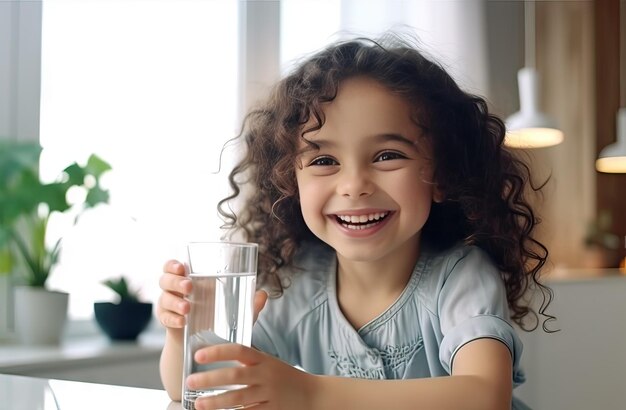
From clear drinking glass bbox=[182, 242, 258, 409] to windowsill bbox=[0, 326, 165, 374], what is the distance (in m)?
0.84

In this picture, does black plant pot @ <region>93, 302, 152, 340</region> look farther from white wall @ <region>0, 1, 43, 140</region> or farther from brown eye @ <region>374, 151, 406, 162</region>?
brown eye @ <region>374, 151, 406, 162</region>

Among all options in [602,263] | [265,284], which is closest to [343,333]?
[265,284]

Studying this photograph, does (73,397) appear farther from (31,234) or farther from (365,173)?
(31,234)

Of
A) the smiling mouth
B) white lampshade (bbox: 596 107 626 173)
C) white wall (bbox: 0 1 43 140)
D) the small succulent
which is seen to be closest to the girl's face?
the smiling mouth

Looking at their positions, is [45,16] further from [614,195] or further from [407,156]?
[614,195]

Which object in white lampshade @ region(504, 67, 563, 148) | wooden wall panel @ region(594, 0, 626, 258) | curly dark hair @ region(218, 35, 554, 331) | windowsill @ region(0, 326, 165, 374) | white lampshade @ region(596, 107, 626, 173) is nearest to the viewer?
curly dark hair @ region(218, 35, 554, 331)

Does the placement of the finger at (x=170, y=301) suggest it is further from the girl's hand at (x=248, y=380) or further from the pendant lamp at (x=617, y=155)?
the pendant lamp at (x=617, y=155)

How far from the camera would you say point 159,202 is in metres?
1.98

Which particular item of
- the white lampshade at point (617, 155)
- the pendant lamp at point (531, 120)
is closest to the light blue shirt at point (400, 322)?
the pendant lamp at point (531, 120)

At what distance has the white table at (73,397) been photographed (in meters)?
0.69

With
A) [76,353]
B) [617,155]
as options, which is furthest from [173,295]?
[617,155]

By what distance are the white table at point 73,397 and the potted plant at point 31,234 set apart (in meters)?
0.82

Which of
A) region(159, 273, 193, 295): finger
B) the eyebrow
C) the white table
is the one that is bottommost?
the white table

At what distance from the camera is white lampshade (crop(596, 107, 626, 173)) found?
294 cm
